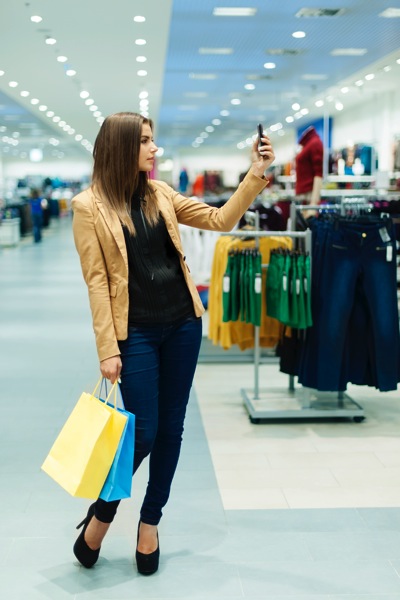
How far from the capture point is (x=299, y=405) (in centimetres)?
487

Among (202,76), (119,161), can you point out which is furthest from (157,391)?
(202,76)

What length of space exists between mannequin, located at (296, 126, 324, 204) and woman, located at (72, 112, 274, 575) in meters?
4.73

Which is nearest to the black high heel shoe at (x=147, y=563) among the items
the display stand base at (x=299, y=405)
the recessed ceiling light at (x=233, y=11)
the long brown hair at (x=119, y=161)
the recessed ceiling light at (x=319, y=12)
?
the long brown hair at (x=119, y=161)

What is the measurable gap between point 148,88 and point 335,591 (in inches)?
605

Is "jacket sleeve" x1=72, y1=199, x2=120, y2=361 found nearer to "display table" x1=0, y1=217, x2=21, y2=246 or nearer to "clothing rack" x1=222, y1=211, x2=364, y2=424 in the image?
"clothing rack" x1=222, y1=211, x2=364, y2=424

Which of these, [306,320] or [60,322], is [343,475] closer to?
[306,320]

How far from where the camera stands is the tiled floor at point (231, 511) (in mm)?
2727

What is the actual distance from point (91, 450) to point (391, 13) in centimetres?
863

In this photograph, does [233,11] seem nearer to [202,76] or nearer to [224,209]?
[202,76]

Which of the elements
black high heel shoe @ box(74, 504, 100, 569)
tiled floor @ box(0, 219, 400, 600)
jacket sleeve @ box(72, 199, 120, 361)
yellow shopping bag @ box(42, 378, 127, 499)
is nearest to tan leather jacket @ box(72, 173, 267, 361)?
jacket sleeve @ box(72, 199, 120, 361)

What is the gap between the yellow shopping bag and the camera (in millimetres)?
2520

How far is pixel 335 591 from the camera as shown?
267 centimetres

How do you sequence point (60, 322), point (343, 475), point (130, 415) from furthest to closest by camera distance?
1. point (60, 322)
2. point (343, 475)
3. point (130, 415)

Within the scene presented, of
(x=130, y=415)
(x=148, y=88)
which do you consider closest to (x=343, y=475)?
(x=130, y=415)
